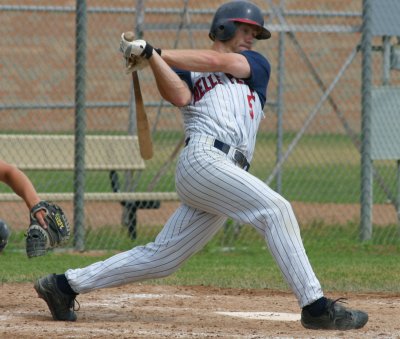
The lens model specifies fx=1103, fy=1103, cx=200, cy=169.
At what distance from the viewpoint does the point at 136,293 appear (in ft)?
22.4

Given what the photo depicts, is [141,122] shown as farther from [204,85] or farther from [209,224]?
[209,224]

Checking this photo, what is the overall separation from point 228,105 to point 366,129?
4590mm

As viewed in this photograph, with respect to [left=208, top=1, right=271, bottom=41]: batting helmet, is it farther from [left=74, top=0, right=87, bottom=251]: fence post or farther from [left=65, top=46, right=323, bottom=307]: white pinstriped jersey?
[left=74, top=0, right=87, bottom=251]: fence post

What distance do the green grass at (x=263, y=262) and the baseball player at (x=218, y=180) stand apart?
6.11ft

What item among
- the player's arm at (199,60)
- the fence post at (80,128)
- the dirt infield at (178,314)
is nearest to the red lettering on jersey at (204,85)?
the player's arm at (199,60)

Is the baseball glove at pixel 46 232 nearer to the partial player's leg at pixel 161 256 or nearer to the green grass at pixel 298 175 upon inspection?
the partial player's leg at pixel 161 256

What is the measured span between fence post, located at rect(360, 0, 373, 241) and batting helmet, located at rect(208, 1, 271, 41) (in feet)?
14.2

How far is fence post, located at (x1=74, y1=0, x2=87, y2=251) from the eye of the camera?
8984mm

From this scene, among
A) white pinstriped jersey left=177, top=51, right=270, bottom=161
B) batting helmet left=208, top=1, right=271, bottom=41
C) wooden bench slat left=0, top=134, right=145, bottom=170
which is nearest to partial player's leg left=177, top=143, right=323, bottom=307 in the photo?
white pinstriped jersey left=177, top=51, right=270, bottom=161

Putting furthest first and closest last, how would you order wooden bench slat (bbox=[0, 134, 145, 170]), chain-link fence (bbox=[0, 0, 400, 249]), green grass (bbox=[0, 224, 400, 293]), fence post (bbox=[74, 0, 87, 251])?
chain-link fence (bbox=[0, 0, 400, 249]) → wooden bench slat (bbox=[0, 134, 145, 170]) → fence post (bbox=[74, 0, 87, 251]) → green grass (bbox=[0, 224, 400, 293])

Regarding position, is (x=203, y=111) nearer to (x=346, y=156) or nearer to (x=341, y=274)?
(x=341, y=274)

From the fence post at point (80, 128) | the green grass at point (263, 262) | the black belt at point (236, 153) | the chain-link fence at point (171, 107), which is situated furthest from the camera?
the chain-link fence at point (171, 107)

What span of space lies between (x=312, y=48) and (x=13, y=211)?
10.4 m

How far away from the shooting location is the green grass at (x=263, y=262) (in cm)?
749
